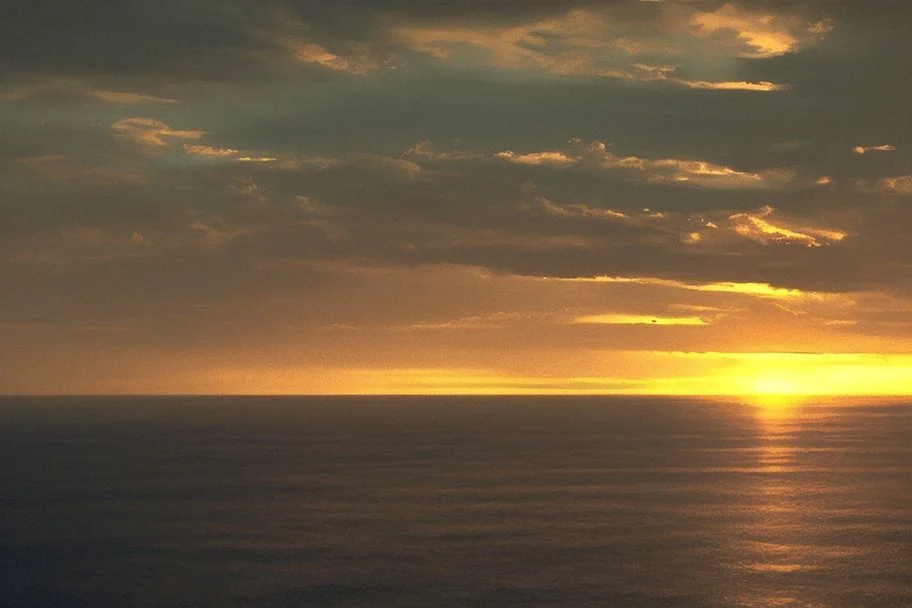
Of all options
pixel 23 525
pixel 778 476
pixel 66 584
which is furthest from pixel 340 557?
pixel 778 476

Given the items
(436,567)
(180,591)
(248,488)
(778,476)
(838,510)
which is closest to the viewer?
(180,591)

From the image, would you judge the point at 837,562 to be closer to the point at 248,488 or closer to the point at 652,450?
the point at 248,488

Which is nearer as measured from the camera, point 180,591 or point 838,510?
point 180,591

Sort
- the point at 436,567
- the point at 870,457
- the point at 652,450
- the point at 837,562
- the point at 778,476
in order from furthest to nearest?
the point at 652,450 < the point at 870,457 < the point at 778,476 < the point at 837,562 < the point at 436,567

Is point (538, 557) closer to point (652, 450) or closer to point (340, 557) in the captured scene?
point (340, 557)

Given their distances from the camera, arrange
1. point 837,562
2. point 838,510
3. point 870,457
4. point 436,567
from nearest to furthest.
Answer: point 436,567
point 837,562
point 838,510
point 870,457

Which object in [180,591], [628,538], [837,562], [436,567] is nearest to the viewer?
[180,591]

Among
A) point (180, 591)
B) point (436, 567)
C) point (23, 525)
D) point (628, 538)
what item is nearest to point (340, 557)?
point (436, 567)

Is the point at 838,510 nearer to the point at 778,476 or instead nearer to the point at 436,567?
the point at 778,476

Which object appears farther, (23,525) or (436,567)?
(23,525)
